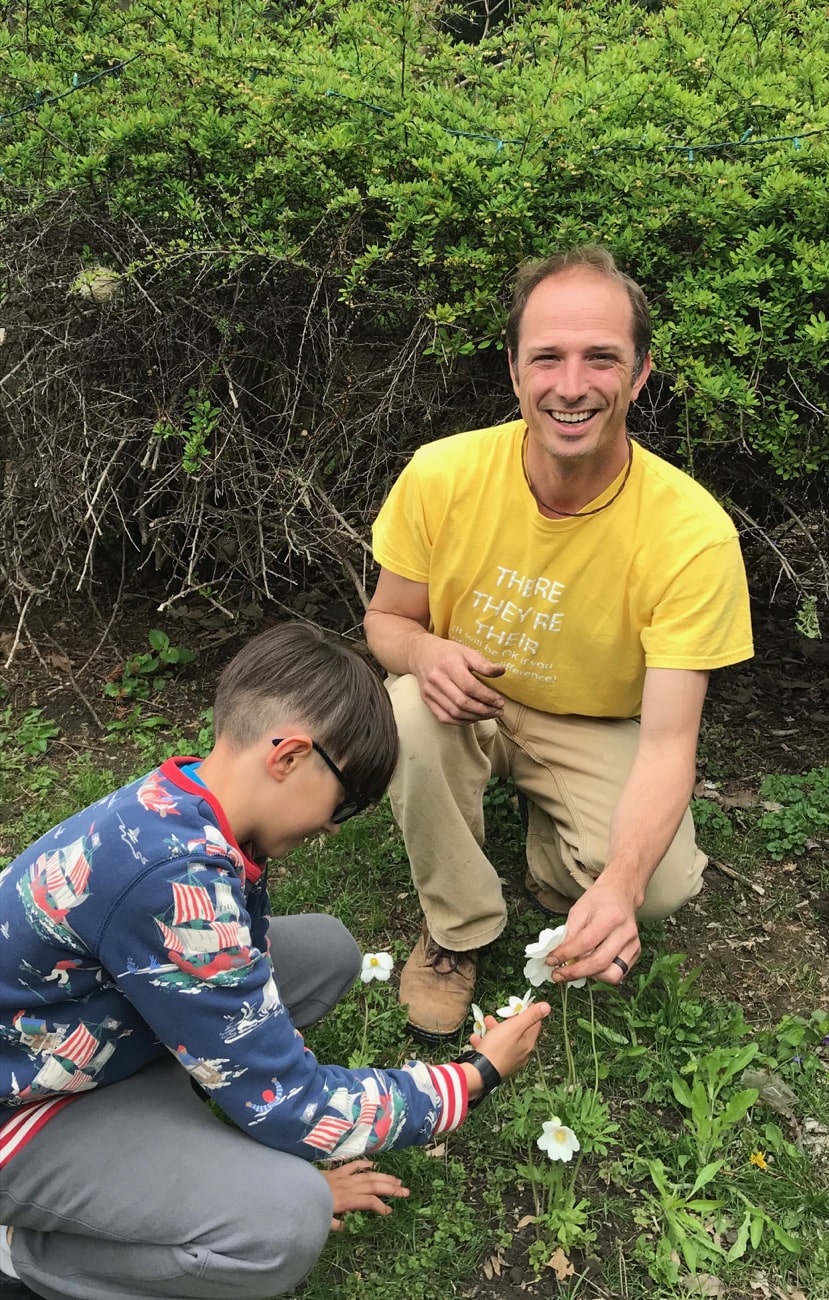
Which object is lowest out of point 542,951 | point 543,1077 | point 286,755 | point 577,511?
point 543,1077

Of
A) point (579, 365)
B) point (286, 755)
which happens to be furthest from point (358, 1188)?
point (579, 365)

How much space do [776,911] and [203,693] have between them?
2.28 m

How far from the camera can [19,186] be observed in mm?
3301

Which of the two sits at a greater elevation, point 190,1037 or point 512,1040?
point 190,1037

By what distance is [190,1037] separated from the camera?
1558 mm

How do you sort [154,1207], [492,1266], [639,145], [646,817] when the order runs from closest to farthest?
1. [154,1207]
2. [492,1266]
3. [646,817]
4. [639,145]

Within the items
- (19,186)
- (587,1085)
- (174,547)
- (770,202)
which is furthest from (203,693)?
(770,202)

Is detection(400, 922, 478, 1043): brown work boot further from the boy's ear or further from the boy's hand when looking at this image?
the boy's ear

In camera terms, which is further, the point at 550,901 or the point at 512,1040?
the point at 550,901

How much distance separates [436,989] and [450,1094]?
29.4 inches

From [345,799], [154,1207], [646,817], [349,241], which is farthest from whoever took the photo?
[349,241]

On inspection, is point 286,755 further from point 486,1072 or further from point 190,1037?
point 486,1072

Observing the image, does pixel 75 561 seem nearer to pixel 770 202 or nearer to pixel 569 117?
pixel 569 117

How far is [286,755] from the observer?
167 cm
